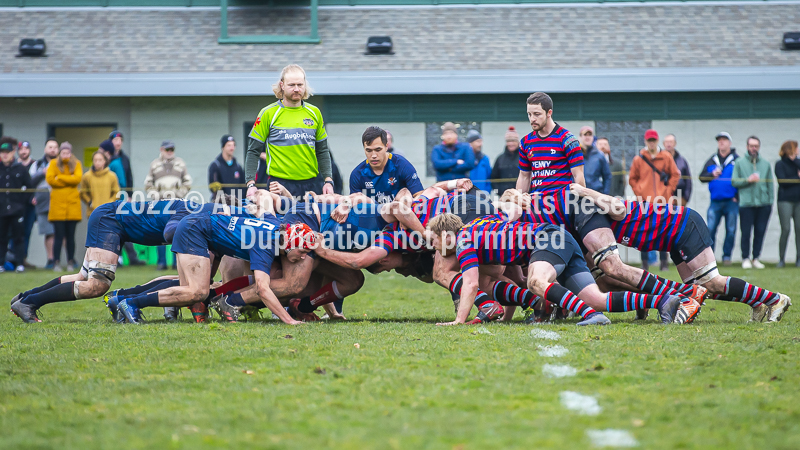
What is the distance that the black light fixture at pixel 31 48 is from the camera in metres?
16.1

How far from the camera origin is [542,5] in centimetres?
1800

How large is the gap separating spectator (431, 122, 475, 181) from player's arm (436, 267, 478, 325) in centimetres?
594

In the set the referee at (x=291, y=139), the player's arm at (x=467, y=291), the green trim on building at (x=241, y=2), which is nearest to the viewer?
the player's arm at (x=467, y=291)

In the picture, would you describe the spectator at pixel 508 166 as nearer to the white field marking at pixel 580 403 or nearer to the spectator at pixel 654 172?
the spectator at pixel 654 172

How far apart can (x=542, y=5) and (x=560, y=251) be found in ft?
42.2

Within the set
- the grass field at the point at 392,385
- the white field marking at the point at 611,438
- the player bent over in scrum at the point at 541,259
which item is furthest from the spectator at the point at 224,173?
the white field marking at the point at 611,438

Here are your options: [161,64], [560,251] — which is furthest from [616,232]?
[161,64]

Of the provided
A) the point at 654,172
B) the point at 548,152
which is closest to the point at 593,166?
the point at 654,172

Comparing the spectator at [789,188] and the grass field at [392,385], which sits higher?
the spectator at [789,188]

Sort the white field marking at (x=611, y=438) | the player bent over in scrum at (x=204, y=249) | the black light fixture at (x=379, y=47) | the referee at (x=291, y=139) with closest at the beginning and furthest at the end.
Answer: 1. the white field marking at (x=611, y=438)
2. the player bent over in scrum at (x=204, y=249)
3. the referee at (x=291, y=139)
4. the black light fixture at (x=379, y=47)

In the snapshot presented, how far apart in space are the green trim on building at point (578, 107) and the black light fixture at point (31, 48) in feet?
17.6

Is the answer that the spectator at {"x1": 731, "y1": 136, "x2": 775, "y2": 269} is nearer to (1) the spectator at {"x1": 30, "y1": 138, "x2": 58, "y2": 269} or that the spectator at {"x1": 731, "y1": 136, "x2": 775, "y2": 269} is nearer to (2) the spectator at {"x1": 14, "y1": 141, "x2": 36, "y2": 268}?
(1) the spectator at {"x1": 30, "y1": 138, "x2": 58, "y2": 269}

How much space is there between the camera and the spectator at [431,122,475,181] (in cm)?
1204

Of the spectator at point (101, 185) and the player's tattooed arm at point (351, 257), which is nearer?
the player's tattooed arm at point (351, 257)
